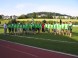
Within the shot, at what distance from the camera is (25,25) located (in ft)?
123

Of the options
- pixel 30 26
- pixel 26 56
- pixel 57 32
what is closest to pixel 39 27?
pixel 30 26

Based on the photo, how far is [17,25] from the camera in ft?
124

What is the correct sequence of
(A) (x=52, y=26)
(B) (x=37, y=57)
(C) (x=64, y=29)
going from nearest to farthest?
1. (B) (x=37, y=57)
2. (C) (x=64, y=29)
3. (A) (x=52, y=26)

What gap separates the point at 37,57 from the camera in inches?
597

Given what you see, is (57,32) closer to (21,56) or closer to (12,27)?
(12,27)

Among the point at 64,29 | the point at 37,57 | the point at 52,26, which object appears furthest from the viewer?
the point at 52,26

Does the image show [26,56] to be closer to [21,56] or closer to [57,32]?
[21,56]

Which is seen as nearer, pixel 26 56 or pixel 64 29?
pixel 26 56

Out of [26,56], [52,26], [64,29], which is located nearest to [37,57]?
[26,56]

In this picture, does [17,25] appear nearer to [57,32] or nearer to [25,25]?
[25,25]

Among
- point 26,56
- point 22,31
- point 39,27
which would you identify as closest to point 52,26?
point 39,27

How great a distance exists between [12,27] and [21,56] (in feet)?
75.6

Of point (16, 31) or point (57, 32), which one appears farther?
point (16, 31)

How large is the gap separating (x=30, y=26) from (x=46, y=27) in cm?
263
